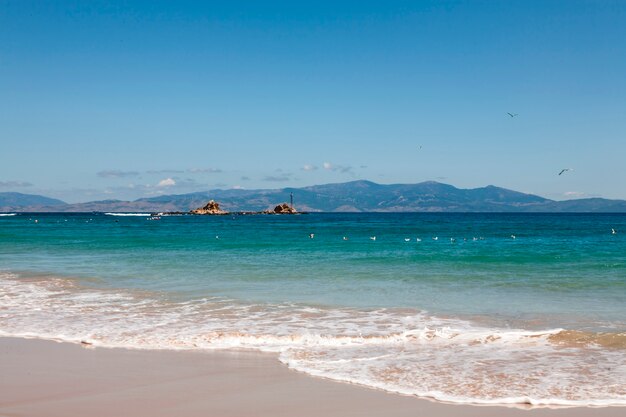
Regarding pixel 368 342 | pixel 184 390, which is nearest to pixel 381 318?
pixel 368 342

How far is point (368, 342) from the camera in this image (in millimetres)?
12156

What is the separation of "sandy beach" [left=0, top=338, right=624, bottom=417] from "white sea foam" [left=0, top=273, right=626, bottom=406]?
46 centimetres

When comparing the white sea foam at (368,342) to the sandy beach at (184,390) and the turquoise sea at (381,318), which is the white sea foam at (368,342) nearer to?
the turquoise sea at (381,318)

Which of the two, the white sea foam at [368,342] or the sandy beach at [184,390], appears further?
the white sea foam at [368,342]

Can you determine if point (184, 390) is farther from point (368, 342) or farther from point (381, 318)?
point (381, 318)

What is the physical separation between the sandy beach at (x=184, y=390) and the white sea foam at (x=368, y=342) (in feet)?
1.52

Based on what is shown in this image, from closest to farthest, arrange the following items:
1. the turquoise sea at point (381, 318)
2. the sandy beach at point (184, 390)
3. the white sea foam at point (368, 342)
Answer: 1. the sandy beach at point (184, 390)
2. the white sea foam at point (368, 342)
3. the turquoise sea at point (381, 318)

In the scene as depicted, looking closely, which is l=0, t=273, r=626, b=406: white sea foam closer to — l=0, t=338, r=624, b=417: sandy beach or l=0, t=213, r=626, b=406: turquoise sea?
l=0, t=213, r=626, b=406: turquoise sea

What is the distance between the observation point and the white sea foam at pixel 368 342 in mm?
8891

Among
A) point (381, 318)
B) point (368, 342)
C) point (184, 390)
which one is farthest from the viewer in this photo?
point (381, 318)

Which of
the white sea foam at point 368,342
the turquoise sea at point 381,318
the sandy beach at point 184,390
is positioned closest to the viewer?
the sandy beach at point 184,390

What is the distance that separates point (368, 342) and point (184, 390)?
469 cm

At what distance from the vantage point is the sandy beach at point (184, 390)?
25.4 ft

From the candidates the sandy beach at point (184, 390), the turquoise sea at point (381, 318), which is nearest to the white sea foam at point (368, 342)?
the turquoise sea at point (381, 318)
